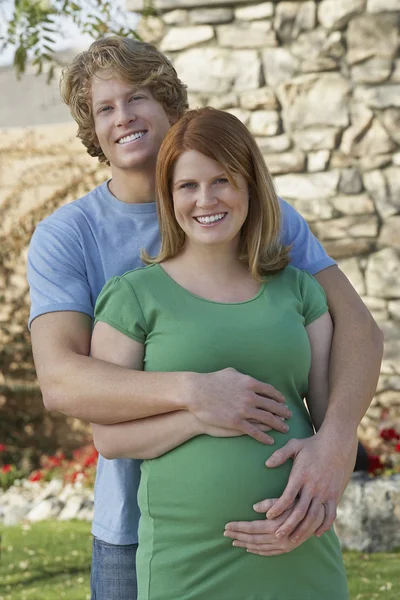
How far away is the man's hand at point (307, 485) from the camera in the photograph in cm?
175

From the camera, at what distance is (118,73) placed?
2.11 metres

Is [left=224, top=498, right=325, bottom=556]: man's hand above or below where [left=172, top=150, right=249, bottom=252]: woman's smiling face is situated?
below

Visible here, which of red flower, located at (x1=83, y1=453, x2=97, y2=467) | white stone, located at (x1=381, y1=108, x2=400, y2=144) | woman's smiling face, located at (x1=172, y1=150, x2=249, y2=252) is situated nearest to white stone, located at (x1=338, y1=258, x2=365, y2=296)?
white stone, located at (x1=381, y1=108, x2=400, y2=144)

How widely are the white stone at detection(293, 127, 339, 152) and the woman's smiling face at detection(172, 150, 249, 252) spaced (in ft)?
12.1

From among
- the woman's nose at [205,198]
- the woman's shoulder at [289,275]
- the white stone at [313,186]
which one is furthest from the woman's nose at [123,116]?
the white stone at [313,186]

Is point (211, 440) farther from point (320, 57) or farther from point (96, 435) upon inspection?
point (320, 57)

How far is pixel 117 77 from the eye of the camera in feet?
6.93

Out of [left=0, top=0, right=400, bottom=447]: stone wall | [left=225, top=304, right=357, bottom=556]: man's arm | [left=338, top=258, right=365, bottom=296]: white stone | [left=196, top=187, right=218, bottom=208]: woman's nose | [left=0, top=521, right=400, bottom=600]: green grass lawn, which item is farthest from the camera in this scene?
[left=338, top=258, right=365, bottom=296]: white stone

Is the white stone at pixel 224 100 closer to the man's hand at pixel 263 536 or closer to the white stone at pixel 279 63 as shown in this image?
the white stone at pixel 279 63

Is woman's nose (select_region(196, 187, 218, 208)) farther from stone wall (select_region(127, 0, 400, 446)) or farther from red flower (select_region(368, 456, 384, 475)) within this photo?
stone wall (select_region(127, 0, 400, 446))

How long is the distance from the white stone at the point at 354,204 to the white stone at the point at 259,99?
27.0 inches

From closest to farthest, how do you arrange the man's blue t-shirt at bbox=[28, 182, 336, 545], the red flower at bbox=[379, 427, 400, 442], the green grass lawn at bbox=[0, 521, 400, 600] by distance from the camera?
the man's blue t-shirt at bbox=[28, 182, 336, 545] → the green grass lawn at bbox=[0, 521, 400, 600] → the red flower at bbox=[379, 427, 400, 442]

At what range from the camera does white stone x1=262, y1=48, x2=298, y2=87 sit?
18.1 feet

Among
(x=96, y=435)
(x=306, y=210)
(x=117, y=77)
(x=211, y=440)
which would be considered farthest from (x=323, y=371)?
(x=306, y=210)
